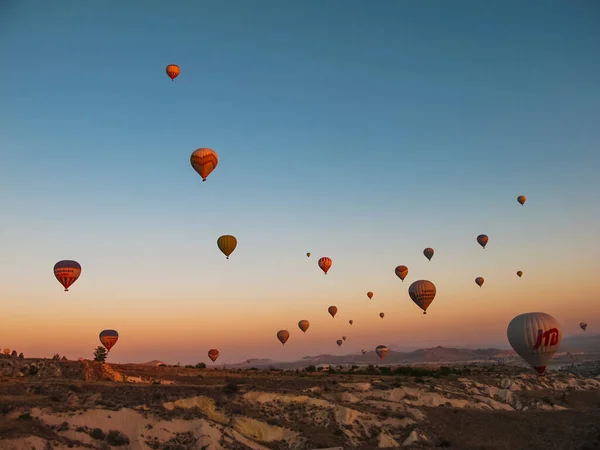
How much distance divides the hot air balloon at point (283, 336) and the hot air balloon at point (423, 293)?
1127 inches

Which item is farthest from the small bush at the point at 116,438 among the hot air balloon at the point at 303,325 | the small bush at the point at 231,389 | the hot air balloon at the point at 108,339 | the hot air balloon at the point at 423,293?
the hot air balloon at the point at 303,325

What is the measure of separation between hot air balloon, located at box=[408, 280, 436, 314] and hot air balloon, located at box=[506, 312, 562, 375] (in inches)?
766

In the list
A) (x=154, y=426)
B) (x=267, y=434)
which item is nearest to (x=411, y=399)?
(x=267, y=434)

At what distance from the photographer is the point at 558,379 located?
102750 mm

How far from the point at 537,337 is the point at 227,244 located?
36957 mm

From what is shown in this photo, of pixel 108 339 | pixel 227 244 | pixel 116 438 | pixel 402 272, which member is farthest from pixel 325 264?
pixel 116 438

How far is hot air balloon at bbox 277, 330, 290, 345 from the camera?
9206 centimetres

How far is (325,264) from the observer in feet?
295

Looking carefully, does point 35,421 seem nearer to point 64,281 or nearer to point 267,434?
point 267,434

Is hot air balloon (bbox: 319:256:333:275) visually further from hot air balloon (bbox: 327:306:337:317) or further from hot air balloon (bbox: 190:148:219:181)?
hot air balloon (bbox: 190:148:219:181)

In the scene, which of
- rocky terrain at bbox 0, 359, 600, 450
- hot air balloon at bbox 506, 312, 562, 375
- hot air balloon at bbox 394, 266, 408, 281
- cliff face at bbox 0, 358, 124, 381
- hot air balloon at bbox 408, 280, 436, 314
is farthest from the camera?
hot air balloon at bbox 394, 266, 408, 281

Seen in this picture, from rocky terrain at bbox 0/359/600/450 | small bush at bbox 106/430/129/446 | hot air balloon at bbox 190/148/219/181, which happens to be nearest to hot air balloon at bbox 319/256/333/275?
rocky terrain at bbox 0/359/600/450

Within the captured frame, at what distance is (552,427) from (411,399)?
1721 centimetres

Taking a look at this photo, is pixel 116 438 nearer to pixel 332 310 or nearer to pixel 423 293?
pixel 423 293
